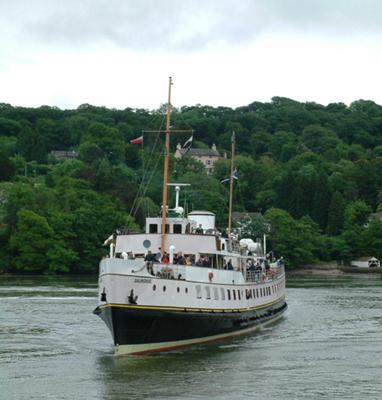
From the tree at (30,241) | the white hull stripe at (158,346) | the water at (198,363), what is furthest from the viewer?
the tree at (30,241)

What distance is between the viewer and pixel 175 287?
5394 cm

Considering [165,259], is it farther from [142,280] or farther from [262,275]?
[262,275]

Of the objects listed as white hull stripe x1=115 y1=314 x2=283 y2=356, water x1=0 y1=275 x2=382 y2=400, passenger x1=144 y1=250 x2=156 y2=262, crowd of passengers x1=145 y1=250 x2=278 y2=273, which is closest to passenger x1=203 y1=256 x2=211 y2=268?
crowd of passengers x1=145 y1=250 x2=278 y2=273

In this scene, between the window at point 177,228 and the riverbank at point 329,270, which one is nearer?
the window at point 177,228

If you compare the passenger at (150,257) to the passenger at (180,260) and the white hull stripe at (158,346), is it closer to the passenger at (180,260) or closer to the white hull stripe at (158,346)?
the passenger at (180,260)

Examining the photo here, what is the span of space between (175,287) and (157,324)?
234 cm

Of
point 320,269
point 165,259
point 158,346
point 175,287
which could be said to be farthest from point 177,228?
point 320,269

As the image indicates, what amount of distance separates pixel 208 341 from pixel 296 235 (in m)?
135

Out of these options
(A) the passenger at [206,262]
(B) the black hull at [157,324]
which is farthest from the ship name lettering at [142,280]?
(A) the passenger at [206,262]

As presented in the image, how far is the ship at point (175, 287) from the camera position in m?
51.8

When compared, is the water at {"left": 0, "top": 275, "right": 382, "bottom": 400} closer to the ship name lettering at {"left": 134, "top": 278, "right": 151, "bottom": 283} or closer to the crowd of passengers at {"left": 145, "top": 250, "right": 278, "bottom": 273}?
the ship name lettering at {"left": 134, "top": 278, "right": 151, "bottom": 283}

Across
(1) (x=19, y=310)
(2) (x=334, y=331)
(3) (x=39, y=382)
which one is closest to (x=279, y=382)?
(3) (x=39, y=382)

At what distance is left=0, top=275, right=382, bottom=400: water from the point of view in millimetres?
43844

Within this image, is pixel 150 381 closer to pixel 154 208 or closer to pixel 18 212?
pixel 18 212
